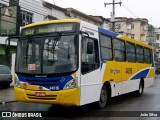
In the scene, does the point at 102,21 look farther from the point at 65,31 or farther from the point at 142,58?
the point at 65,31

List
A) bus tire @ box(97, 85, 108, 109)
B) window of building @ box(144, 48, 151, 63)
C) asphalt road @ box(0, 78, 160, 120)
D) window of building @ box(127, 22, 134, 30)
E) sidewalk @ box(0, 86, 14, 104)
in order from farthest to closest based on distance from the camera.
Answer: window of building @ box(127, 22, 134, 30) < window of building @ box(144, 48, 151, 63) < sidewalk @ box(0, 86, 14, 104) < bus tire @ box(97, 85, 108, 109) < asphalt road @ box(0, 78, 160, 120)

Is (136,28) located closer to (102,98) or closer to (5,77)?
(5,77)

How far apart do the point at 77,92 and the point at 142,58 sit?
8776 mm

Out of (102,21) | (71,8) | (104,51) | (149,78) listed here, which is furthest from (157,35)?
(104,51)

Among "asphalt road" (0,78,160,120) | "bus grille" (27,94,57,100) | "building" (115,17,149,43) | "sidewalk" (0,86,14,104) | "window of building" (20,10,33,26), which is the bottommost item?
"asphalt road" (0,78,160,120)

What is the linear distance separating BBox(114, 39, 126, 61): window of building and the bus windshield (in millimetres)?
3743

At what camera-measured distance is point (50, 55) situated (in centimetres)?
1025

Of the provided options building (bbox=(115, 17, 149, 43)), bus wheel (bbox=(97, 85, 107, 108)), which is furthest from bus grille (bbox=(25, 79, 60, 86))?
building (bbox=(115, 17, 149, 43))

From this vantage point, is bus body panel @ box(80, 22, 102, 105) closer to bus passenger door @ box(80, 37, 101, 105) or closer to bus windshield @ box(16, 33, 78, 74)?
bus passenger door @ box(80, 37, 101, 105)

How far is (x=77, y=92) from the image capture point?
9961 millimetres

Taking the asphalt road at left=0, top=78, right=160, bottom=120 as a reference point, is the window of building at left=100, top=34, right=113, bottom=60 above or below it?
above

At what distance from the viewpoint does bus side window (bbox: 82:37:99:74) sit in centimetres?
1052

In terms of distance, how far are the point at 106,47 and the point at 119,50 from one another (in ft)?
5.12

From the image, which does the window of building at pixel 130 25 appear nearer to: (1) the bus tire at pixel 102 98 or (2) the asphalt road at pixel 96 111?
(2) the asphalt road at pixel 96 111
